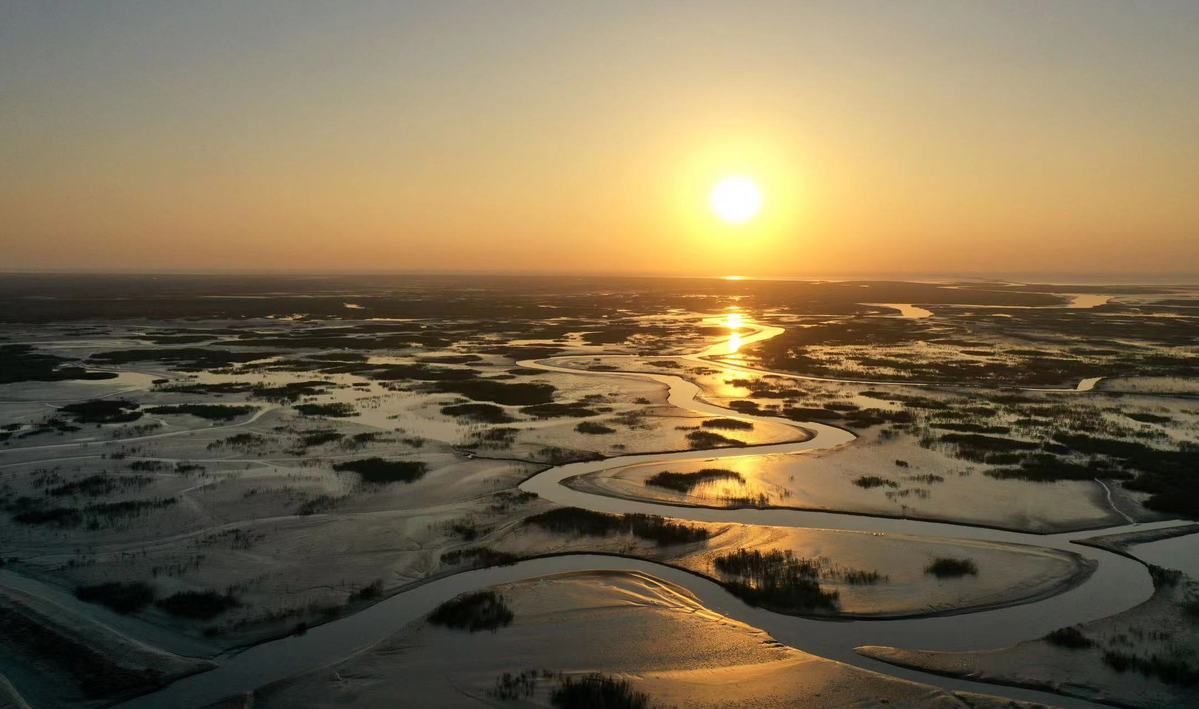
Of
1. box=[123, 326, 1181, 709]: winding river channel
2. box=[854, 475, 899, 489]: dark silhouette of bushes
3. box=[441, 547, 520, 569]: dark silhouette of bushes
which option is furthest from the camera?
box=[854, 475, 899, 489]: dark silhouette of bushes

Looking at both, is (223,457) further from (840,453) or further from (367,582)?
(840,453)

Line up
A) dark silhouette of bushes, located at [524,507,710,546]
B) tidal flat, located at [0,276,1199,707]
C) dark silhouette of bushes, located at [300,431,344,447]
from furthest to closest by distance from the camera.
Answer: dark silhouette of bushes, located at [300,431,344,447] < dark silhouette of bushes, located at [524,507,710,546] < tidal flat, located at [0,276,1199,707]

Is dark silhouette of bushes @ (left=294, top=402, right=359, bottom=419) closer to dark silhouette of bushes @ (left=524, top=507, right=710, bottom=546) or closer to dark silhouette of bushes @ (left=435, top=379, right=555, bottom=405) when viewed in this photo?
dark silhouette of bushes @ (left=435, top=379, right=555, bottom=405)

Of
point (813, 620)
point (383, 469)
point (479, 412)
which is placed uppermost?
point (479, 412)

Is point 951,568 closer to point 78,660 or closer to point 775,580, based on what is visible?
point 775,580

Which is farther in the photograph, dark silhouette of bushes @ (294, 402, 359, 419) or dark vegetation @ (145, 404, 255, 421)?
dark silhouette of bushes @ (294, 402, 359, 419)

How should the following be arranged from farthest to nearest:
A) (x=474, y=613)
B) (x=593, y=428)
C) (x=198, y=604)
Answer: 1. (x=593, y=428)
2. (x=198, y=604)
3. (x=474, y=613)

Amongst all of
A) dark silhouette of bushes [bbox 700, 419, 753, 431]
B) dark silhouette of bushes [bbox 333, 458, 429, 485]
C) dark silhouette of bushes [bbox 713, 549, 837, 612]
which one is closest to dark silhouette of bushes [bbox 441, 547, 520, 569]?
dark silhouette of bushes [bbox 713, 549, 837, 612]

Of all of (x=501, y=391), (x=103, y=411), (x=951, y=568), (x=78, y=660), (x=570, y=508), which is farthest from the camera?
(x=501, y=391)

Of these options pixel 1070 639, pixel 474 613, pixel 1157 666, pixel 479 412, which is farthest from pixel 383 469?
pixel 1157 666
